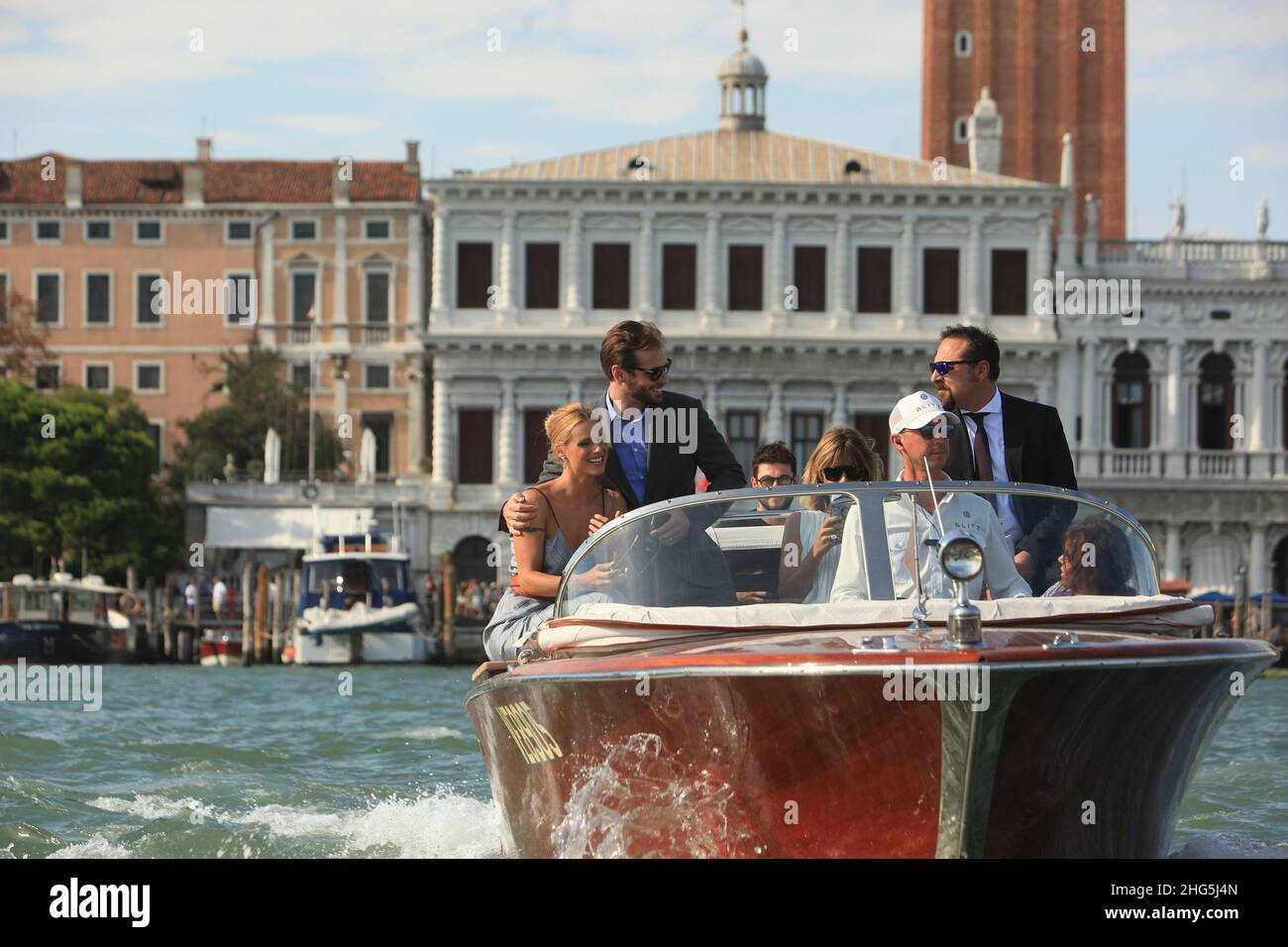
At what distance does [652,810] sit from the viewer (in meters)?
7.20

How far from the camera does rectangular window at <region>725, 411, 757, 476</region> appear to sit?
1724 inches

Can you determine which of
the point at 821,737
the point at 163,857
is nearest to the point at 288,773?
the point at 163,857

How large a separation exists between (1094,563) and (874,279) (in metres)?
36.8

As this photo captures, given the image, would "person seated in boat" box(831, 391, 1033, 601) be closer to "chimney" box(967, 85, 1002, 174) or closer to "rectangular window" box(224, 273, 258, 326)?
"chimney" box(967, 85, 1002, 174)

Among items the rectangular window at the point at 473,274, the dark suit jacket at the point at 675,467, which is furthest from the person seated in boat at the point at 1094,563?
the rectangular window at the point at 473,274

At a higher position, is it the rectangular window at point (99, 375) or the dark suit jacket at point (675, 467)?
the rectangular window at point (99, 375)

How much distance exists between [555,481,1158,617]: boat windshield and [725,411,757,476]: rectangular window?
36.1m

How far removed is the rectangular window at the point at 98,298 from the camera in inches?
1977

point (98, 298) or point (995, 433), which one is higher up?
point (98, 298)

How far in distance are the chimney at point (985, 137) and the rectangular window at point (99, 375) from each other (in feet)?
64.0

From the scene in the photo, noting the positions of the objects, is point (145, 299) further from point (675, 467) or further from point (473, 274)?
point (675, 467)

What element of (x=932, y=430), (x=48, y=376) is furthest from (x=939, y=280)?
(x=932, y=430)

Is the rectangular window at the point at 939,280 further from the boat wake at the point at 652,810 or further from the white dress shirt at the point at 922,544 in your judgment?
the boat wake at the point at 652,810
